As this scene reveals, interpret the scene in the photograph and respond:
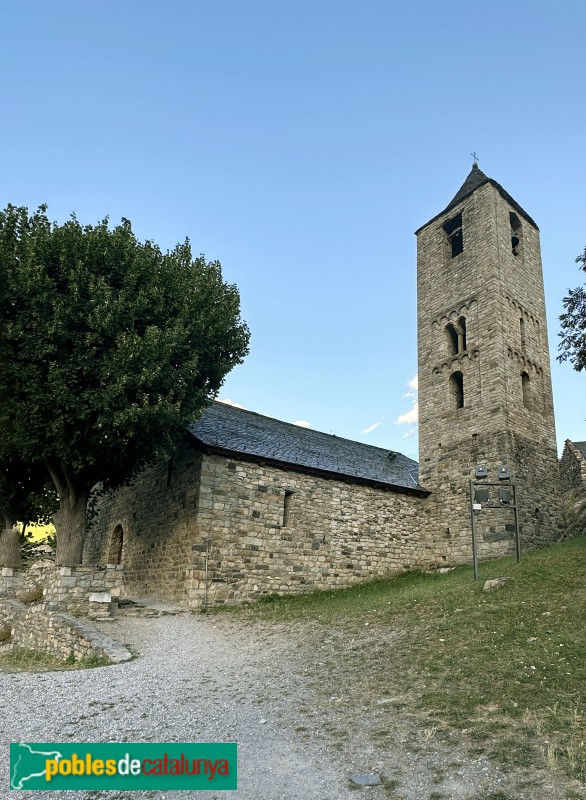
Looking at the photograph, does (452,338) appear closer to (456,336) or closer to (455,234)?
(456,336)

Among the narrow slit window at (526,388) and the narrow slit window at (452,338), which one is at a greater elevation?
the narrow slit window at (452,338)

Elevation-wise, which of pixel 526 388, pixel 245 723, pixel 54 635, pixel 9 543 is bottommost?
pixel 245 723

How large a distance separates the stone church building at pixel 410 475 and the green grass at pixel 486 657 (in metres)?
3.82

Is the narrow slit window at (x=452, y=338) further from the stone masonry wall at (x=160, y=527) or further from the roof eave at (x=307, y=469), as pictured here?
the stone masonry wall at (x=160, y=527)

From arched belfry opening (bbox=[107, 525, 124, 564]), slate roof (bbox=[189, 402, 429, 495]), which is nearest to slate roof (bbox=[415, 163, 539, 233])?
slate roof (bbox=[189, 402, 429, 495])

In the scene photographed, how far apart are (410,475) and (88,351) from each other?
15.6 meters

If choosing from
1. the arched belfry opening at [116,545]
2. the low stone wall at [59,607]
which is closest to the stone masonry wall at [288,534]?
the low stone wall at [59,607]

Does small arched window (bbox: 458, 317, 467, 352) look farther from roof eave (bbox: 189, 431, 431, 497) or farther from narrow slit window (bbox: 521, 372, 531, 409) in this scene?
roof eave (bbox: 189, 431, 431, 497)

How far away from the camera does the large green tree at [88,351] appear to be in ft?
45.1

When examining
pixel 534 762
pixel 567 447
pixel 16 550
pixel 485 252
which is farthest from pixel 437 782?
pixel 567 447

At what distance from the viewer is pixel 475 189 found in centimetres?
2502

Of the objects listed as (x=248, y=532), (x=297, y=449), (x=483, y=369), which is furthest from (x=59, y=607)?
(x=483, y=369)

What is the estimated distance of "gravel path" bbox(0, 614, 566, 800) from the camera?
4500 millimetres

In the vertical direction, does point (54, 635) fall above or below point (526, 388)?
below
